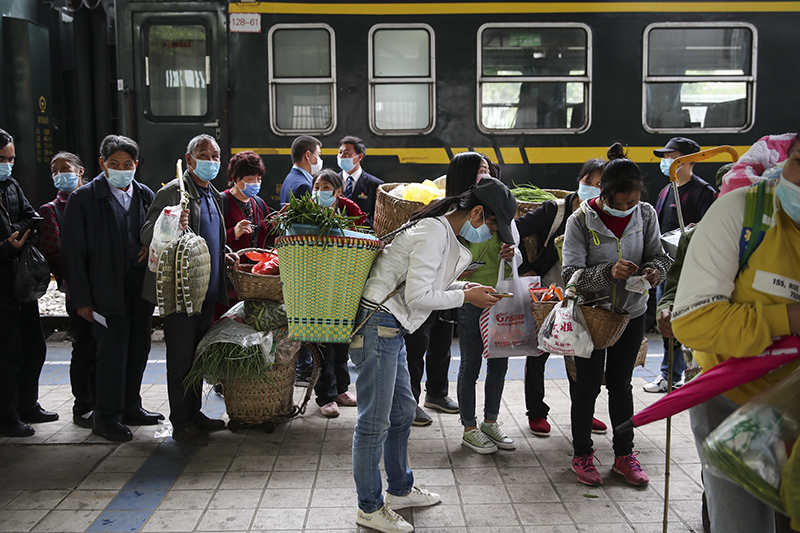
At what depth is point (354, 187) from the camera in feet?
18.9

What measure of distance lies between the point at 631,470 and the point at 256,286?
8.40 feet

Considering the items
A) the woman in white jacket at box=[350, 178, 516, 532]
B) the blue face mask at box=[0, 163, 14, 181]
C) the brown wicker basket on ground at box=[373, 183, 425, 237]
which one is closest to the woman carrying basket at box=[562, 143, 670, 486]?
the woman in white jacket at box=[350, 178, 516, 532]

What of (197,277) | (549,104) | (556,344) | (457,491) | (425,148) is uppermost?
(549,104)

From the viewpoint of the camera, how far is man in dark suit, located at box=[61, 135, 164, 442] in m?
4.05

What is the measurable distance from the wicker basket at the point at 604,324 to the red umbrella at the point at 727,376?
1.52 metres

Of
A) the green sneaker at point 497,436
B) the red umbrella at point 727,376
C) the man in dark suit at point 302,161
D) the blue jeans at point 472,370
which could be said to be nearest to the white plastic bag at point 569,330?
the blue jeans at point 472,370

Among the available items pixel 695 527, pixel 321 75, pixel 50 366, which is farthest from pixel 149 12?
pixel 695 527

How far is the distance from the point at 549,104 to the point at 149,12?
4363 mm

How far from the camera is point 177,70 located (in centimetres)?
673

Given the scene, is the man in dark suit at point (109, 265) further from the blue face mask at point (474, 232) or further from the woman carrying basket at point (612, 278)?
the woman carrying basket at point (612, 278)

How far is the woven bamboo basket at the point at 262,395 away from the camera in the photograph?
4.27m

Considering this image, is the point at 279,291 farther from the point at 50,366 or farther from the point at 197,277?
the point at 50,366

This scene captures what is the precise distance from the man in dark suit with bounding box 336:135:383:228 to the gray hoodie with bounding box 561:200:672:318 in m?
2.39

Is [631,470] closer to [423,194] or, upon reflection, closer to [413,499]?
[413,499]
